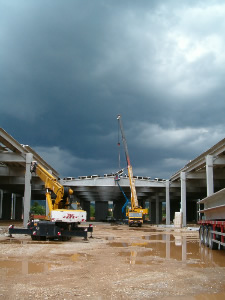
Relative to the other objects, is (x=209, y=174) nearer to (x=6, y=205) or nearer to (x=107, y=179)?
(x=107, y=179)

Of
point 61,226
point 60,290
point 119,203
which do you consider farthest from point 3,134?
point 119,203

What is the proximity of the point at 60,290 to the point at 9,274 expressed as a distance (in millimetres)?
2296

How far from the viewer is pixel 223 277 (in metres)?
8.44

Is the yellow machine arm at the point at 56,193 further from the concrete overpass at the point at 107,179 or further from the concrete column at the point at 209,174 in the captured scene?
the concrete column at the point at 209,174

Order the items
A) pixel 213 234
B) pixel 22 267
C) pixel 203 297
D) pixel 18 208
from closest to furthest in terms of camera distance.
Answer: pixel 203 297, pixel 22 267, pixel 213 234, pixel 18 208

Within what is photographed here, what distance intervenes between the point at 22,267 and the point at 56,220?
28.8 ft

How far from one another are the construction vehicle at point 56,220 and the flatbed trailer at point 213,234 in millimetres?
6476

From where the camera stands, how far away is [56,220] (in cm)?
1827

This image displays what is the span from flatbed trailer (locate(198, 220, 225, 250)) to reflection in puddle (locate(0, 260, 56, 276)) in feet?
22.5

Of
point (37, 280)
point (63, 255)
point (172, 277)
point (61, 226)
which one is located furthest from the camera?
point (61, 226)

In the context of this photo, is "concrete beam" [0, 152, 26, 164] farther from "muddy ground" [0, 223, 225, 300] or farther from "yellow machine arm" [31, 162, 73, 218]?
"muddy ground" [0, 223, 225, 300]

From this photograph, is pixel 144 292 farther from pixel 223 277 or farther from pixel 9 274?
pixel 9 274

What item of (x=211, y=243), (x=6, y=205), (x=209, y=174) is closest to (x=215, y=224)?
(x=211, y=243)

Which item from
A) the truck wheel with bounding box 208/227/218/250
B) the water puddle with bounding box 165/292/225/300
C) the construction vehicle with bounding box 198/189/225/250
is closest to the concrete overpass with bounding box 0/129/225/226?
the construction vehicle with bounding box 198/189/225/250
